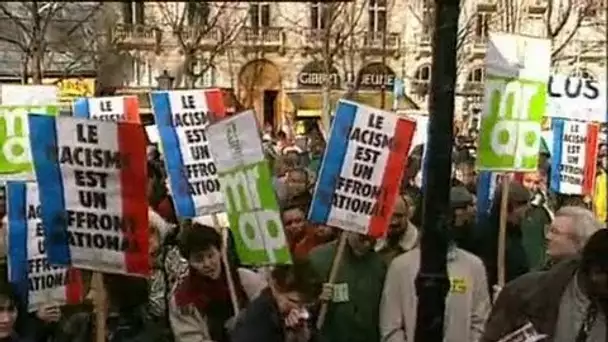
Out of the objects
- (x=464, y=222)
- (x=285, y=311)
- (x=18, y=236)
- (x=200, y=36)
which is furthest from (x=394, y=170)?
(x=200, y=36)

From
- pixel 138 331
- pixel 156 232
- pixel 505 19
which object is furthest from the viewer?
pixel 505 19

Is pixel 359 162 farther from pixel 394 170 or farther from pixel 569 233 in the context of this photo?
pixel 569 233

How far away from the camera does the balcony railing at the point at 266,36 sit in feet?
160

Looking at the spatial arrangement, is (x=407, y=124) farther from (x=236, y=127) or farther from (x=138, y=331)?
A: (x=138, y=331)

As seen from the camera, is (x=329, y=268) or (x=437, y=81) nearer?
(x=437, y=81)

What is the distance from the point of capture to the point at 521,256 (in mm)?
7832

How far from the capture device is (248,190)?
6.80 meters

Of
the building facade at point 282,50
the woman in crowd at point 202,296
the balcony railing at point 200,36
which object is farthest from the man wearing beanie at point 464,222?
the balcony railing at point 200,36

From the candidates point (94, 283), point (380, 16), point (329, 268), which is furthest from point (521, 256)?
point (380, 16)

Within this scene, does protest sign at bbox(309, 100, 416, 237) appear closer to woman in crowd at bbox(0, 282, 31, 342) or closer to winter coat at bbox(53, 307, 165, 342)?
winter coat at bbox(53, 307, 165, 342)

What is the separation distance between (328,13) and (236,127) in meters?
30.9

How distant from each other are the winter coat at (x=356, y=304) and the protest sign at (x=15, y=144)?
8.46 ft

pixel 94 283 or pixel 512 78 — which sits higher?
pixel 512 78

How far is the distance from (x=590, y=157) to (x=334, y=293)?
13.5ft
